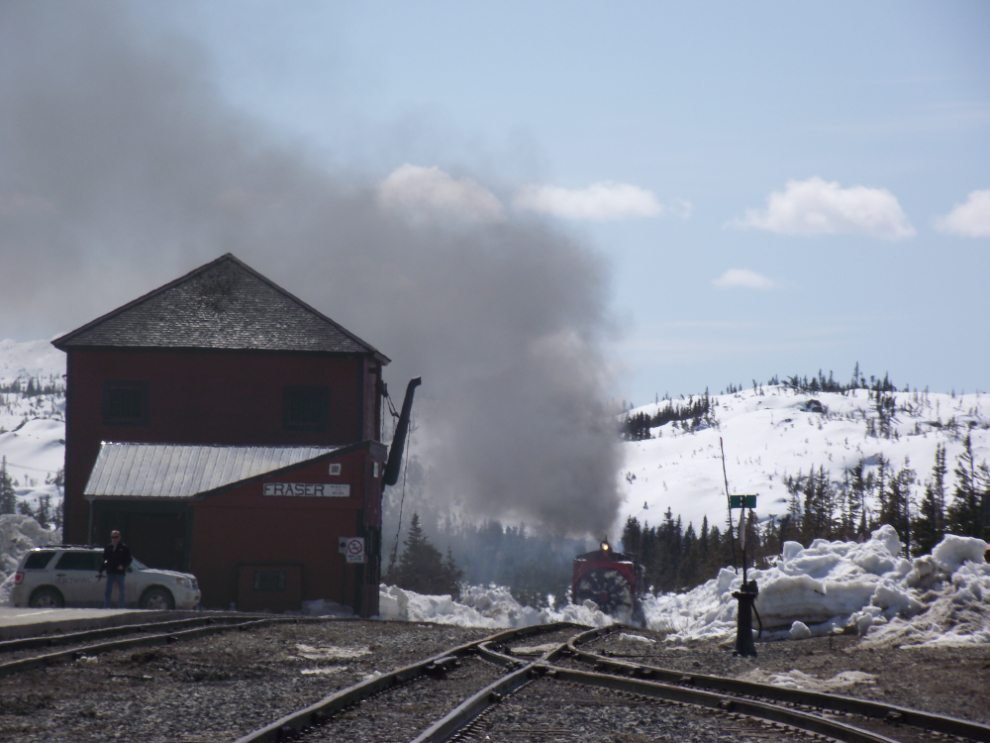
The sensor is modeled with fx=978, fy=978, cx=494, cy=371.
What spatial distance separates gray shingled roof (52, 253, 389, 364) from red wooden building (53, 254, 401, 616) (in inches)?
2.2

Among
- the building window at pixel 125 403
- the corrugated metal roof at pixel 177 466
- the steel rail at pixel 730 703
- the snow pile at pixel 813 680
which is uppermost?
the building window at pixel 125 403

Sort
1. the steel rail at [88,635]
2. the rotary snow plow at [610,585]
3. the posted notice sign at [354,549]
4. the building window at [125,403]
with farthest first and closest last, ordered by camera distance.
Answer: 1. the rotary snow plow at [610,585]
2. the building window at [125,403]
3. the posted notice sign at [354,549]
4. the steel rail at [88,635]

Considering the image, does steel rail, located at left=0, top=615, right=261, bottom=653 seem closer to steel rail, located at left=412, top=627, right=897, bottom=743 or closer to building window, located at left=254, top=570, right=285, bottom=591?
steel rail, located at left=412, top=627, right=897, bottom=743

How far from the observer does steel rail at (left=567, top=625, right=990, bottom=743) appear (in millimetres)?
7316

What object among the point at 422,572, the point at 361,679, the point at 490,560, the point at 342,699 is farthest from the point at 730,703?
the point at 490,560

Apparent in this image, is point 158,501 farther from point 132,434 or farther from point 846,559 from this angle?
point 846,559

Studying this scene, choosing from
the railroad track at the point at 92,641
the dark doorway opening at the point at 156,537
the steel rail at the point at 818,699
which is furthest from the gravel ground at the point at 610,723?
the dark doorway opening at the point at 156,537

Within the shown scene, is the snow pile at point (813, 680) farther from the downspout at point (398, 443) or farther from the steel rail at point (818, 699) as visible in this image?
the downspout at point (398, 443)

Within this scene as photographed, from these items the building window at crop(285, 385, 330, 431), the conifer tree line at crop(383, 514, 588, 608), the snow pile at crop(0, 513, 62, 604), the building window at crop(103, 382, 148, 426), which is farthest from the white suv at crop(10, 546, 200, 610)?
the conifer tree line at crop(383, 514, 588, 608)

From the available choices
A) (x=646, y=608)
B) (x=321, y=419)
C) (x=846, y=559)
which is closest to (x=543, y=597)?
(x=646, y=608)

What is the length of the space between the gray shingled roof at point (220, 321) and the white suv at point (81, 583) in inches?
519

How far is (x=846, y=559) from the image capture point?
52.9ft

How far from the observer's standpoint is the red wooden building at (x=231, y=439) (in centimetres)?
2823

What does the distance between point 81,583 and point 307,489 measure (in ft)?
23.6
